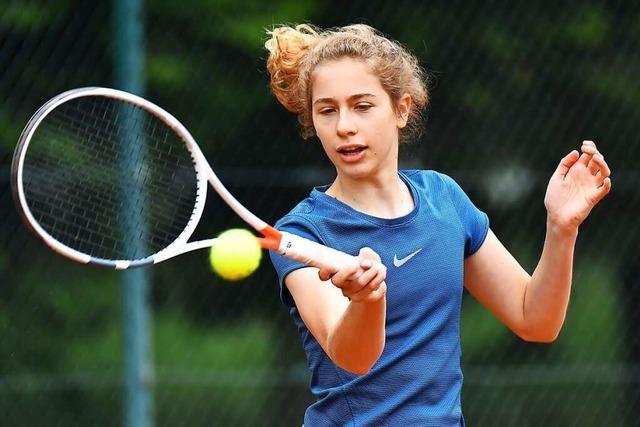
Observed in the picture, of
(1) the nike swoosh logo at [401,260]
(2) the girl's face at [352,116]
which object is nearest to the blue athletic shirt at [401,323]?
(1) the nike swoosh logo at [401,260]

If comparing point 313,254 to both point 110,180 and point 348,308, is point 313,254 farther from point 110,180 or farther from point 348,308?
point 110,180

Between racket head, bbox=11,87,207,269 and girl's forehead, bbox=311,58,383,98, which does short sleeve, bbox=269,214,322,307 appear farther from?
racket head, bbox=11,87,207,269

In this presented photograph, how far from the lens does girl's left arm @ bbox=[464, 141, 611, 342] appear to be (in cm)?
276

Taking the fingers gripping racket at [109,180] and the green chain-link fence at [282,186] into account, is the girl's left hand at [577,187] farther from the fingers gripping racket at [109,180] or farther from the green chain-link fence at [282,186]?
the green chain-link fence at [282,186]

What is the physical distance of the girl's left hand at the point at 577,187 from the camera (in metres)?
2.75

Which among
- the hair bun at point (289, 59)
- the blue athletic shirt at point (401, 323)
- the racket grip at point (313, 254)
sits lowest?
the blue athletic shirt at point (401, 323)

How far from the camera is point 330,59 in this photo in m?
→ 2.74

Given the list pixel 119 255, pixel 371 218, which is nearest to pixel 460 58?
pixel 119 255

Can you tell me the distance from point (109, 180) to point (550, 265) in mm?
2229

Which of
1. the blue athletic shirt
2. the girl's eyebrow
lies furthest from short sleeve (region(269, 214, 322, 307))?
the girl's eyebrow

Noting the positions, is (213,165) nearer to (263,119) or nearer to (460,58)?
(263,119)

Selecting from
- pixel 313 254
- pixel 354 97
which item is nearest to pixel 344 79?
pixel 354 97

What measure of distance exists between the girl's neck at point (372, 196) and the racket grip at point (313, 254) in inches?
8.1

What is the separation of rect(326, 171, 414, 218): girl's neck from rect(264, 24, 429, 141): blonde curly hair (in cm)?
19
